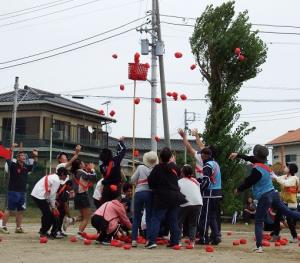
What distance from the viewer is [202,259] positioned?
28.5ft

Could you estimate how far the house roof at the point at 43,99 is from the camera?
36125 mm

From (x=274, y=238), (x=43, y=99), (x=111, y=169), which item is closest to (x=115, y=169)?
(x=111, y=169)

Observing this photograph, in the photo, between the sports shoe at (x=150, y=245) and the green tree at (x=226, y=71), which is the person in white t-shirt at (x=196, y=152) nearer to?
the sports shoe at (x=150, y=245)

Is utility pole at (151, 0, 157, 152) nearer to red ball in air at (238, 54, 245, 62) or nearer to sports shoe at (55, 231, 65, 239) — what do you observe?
red ball in air at (238, 54, 245, 62)

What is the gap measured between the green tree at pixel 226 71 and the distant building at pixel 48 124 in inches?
471

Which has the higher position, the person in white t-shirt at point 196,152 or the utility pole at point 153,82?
the utility pole at point 153,82

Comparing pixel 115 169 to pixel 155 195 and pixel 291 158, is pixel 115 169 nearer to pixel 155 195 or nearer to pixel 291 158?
pixel 155 195

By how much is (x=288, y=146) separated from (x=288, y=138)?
0.98m

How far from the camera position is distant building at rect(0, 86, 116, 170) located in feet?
116

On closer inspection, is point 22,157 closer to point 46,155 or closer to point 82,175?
point 82,175

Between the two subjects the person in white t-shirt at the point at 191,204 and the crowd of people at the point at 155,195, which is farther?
the person in white t-shirt at the point at 191,204

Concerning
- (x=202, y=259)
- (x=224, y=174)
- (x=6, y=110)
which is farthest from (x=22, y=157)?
(x=6, y=110)

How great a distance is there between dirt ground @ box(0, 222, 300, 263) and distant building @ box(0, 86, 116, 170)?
23690mm

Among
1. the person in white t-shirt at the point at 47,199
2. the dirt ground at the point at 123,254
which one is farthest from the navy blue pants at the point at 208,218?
the person in white t-shirt at the point at 47,199
